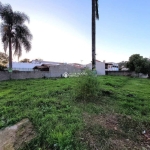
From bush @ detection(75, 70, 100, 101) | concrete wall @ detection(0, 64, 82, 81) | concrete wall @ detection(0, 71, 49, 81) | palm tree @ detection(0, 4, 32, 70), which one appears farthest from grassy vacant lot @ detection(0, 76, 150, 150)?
palm tree @ detection(0, 4, 32, 70)

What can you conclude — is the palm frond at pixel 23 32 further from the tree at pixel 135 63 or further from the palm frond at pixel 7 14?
the tree at pixel 135 63

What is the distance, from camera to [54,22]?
9859 millimetres

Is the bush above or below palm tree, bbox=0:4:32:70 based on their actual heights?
below

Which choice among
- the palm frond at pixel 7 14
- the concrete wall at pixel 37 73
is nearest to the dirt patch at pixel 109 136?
the concrete wall at pixel 37 73

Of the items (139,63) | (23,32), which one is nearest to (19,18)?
(23,32)

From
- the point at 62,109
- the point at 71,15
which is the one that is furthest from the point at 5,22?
the point at 62,109

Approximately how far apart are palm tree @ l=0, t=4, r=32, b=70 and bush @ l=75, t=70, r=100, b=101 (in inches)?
453

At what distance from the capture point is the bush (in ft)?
14.1

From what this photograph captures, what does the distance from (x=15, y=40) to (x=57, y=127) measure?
1394cm

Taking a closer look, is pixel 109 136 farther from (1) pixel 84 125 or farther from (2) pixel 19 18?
(2) pixel 19 18

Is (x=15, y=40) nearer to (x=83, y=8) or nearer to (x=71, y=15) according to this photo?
(x=71, y=15)

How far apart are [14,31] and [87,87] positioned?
13.1m

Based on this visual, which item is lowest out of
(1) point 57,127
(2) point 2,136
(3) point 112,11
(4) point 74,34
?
(2) point 2,136

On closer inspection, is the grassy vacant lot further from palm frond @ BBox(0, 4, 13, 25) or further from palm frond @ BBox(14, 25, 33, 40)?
palm frond @ BBox(0, 4, 13, 25)
